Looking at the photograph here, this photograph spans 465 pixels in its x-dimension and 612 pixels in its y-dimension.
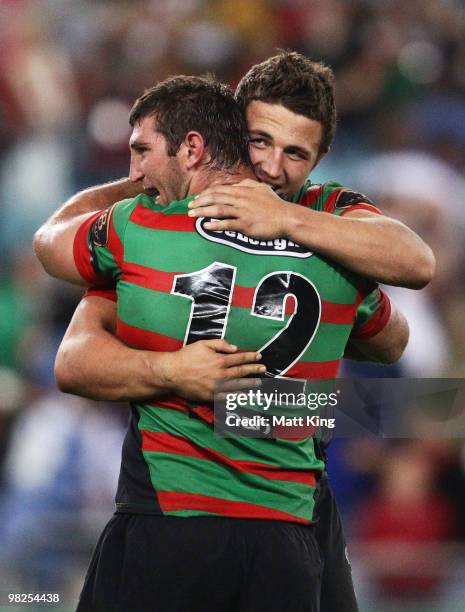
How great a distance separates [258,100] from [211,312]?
813 millimetres

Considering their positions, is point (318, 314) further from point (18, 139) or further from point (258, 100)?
point (18, 139)

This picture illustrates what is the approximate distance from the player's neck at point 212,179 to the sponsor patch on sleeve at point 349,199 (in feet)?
0.96

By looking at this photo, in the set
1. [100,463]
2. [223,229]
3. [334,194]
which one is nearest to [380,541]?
[100,463]

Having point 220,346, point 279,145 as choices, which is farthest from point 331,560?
point 279,145

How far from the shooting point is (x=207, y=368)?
220 cm

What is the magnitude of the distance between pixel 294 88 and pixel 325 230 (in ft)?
2.28

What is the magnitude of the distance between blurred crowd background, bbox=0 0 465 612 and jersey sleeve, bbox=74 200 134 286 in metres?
2.35

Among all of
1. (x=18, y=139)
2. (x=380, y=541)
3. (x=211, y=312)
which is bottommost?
(x=380, y=541)

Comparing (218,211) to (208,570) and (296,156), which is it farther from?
(208,570)

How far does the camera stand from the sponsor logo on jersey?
2227 millimetres

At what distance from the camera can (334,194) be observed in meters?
2.61

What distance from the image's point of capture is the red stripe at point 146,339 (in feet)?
7.47

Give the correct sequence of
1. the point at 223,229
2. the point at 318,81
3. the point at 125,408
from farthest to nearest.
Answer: the point at 125,408
the point at 318,81
the point at 223,229

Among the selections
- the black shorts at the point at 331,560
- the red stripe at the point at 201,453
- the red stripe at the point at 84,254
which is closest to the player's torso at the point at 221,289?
the red stripe at the point at 84,254
